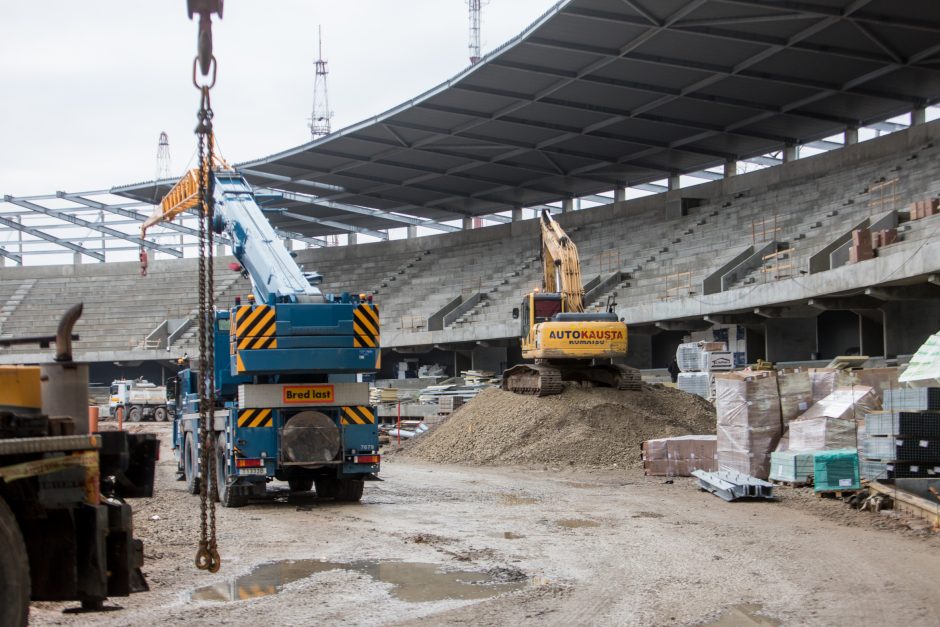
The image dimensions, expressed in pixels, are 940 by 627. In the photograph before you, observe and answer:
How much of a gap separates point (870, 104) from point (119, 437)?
114 feet

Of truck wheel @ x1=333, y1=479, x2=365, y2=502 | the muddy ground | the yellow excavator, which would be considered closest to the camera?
the muddy ground

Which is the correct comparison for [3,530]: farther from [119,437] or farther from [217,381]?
[217,381]

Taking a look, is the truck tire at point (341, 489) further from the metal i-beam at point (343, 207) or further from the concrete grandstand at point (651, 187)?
the metal i-beam at point (343, 207)

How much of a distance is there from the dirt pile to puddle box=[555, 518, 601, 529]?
8047mm

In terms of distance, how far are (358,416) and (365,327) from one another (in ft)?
4.22

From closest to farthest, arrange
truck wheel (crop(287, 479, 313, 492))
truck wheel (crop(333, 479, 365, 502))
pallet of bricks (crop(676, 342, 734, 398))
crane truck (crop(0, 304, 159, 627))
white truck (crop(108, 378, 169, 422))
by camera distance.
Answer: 1. crane truck (crop(0, 304, 159, 627))
2. truck wheel (crop(333, 479, 365, 502))
3. truck wheel (crop(287, 479, 313, 492))
4. pallet of bricks (crop(676, 342, 734, 398))
5. white truck (crop(108, 378, 169, 422))

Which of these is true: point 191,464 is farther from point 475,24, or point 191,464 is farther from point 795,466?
point 475,24

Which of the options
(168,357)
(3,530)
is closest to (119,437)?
(3,530)

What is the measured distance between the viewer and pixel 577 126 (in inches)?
1526

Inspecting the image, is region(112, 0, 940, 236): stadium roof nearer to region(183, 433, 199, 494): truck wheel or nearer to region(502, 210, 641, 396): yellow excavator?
region(502, 210, 641, 396): yellow excavator

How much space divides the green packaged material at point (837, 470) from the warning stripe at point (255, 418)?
23.7ft

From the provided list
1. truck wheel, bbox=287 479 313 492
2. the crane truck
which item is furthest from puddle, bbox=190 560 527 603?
truck wheel, bbox=287 479 313 492

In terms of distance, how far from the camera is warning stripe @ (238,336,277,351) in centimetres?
1355

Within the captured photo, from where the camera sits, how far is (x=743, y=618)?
7.10 m
